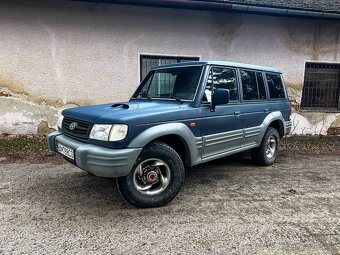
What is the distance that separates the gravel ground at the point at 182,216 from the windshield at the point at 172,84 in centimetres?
142

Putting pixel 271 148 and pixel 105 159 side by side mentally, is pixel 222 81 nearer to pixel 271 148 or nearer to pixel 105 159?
pixel 271 148

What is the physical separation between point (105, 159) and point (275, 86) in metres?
3.91

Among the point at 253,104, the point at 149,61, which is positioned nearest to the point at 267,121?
the point at 253,104

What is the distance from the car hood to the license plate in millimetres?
400

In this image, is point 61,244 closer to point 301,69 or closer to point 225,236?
point 225,236

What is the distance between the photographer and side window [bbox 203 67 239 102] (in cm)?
387

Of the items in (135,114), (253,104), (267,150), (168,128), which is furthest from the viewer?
(267,150)

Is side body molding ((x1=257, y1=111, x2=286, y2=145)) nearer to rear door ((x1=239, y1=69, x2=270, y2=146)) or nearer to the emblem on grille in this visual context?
rear door ((x1=239, y1=69, x2=270, y2=146))

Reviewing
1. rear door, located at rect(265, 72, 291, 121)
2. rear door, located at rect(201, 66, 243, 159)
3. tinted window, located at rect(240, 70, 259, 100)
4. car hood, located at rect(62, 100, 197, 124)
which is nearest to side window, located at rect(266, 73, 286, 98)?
rear door, located at rect(265, 72, 291, 121)

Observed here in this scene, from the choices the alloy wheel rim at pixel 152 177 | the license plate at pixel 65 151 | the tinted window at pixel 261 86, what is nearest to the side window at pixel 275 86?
the tinted window at pixel 261 86

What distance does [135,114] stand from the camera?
10.1 feet

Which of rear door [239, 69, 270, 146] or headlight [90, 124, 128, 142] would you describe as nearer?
headlight [90, 124, 128, 142]

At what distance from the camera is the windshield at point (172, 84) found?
389 centimetres

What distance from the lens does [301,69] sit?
7.91 m
